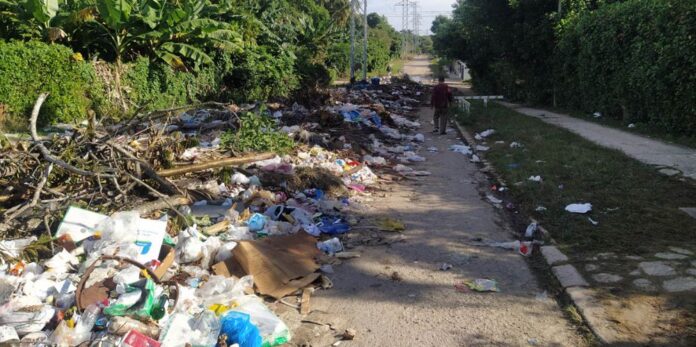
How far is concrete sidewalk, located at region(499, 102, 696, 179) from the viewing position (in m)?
8.66

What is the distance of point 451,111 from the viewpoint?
20406mm

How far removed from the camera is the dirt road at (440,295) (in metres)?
3.70

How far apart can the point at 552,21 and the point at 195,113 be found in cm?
1444

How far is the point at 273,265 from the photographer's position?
4.68 metres

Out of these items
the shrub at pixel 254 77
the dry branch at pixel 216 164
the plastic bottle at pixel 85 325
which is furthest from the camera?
the shrub at pixel 254 77

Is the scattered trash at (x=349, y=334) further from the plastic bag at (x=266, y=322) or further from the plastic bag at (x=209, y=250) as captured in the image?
the plastic bag at (x=209, y=250)

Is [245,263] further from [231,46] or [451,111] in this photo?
[451,111]

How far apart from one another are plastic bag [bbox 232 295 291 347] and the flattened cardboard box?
357 mm

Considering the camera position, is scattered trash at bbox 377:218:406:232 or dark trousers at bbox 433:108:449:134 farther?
dark trousers at bbox 433:108:449:134

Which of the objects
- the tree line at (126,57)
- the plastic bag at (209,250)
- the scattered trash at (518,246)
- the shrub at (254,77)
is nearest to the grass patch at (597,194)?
the scattered trash at (518,246)

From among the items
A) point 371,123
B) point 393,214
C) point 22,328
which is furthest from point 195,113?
point 22,328

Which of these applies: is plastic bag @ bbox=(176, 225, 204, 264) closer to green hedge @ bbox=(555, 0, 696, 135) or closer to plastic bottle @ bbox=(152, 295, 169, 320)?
plastic bottle @ bbox=(152, 295, 169, 320)

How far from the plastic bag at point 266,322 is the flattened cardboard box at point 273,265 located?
14.1 inches

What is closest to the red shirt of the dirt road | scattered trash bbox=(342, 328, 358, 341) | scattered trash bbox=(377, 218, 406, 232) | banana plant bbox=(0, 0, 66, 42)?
the dirt road
